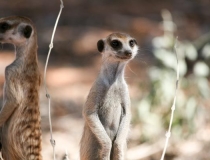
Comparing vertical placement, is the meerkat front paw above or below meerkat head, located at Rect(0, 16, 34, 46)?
below

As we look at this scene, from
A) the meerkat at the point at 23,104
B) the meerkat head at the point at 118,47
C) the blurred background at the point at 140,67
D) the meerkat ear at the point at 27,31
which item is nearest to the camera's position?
the meerkat head at the point at 118,47

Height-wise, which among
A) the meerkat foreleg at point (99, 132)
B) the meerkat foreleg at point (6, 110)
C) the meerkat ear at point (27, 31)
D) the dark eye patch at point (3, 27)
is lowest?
the meerkat foreleg at point (6, 110)

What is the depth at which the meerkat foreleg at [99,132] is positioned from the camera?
394cm

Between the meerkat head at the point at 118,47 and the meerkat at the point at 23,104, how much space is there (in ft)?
1.71

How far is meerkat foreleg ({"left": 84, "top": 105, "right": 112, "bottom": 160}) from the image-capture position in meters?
3.94

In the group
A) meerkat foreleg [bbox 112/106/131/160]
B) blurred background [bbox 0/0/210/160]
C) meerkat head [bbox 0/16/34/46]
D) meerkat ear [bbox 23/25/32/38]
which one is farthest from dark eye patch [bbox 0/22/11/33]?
blurred background [bbox 0/0/210/160]

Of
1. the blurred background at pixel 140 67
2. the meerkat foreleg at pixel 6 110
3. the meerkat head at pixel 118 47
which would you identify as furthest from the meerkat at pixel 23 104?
the blurred background at pixel 140 67

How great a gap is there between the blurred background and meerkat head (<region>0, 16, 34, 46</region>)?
32.8 inches

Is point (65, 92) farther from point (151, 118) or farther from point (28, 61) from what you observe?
point (28, 61)

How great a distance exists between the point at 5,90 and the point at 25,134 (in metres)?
0.31

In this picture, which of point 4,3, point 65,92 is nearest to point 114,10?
point 4,3

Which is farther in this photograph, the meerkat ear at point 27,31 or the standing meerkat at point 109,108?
the meerkat ear at point 27,31

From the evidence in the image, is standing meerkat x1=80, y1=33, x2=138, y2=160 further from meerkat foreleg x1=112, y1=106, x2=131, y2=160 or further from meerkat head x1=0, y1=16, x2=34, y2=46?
meerkat head x1=0, y1=16, x2=34, y2=46

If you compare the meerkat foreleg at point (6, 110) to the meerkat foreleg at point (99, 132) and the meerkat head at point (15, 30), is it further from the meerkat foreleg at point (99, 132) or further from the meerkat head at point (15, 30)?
the meerkat foreleg at point (99, 132)
